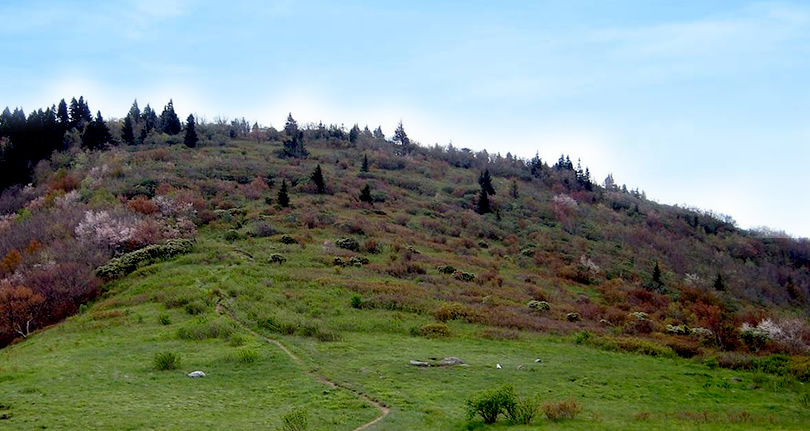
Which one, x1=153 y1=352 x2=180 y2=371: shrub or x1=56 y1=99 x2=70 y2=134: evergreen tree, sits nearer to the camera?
x1=153 y1=352 x2=180 y2=371: shrub

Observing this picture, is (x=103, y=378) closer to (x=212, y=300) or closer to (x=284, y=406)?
(x=284, y=406)

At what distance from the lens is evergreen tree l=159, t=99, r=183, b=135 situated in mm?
117700

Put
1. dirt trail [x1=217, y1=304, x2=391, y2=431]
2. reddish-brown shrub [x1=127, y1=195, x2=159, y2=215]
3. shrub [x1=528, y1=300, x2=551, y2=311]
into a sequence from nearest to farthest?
dirt trail [x1=217, y1=304, x2=391, y2=431]
shrub [x1=528, y1=300, x2=551, y2=311]
reddish-brown shrub [x1=127, y1=195, x2=159, y2=215]

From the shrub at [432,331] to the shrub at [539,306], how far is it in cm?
1079

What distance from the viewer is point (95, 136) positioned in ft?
322

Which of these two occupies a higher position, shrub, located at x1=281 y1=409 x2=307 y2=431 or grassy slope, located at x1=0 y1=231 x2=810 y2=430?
shrub, located at x1=281 y1=409 x2=307 y2=431

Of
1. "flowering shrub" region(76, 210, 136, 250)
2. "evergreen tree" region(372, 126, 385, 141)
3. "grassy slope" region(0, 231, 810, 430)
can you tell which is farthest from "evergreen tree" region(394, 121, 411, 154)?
"grassy slope" region(0, 231, 810, 430)

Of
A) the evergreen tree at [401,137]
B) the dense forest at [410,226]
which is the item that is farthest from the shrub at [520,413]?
the evergreen tree at [401,137]

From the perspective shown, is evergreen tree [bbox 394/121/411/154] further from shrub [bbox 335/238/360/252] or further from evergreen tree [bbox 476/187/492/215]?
shrub [bbox 335/238/360/252]

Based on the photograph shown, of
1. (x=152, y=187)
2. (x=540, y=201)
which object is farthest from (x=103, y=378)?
(x=540, y=201)

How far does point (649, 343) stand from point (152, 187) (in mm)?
55867

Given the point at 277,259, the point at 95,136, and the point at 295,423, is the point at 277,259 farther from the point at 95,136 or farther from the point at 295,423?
the point at 95,136

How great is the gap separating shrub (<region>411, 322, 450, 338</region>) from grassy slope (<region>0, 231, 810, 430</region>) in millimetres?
758

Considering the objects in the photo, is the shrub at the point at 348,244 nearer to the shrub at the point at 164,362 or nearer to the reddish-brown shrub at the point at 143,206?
the reddish-brown shrub at the point at 143,206
